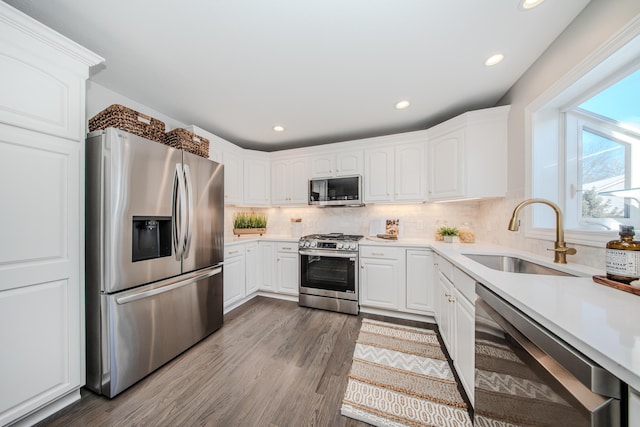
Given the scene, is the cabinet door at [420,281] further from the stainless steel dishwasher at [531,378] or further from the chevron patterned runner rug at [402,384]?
the stainless steel dishwasher at [531,378]

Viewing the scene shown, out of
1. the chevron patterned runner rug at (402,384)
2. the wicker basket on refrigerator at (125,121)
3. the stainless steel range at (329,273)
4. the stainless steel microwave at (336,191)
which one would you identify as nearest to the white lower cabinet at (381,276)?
the stainless steel range at (329,273)

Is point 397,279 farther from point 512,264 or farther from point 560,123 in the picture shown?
point 560,123

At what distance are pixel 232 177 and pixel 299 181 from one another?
0.96 meters

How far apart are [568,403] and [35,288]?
239cm

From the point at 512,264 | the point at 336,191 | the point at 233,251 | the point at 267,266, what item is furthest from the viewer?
the point at 267,266

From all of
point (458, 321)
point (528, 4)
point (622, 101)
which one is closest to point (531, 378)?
point (458, 321)

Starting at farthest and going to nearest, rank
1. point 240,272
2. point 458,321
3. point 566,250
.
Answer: point 240,272 < point 458,321 < point 566,250

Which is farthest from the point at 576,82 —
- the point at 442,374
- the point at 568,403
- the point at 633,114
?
the point at 442,374

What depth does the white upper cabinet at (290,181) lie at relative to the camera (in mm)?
3287

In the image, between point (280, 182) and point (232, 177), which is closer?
point (232, 177)

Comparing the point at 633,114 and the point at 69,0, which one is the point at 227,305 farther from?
the point at 633,114

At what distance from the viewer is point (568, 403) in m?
0.57

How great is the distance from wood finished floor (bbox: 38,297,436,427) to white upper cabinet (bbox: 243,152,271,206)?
178cm

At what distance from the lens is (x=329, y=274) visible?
2773mm
